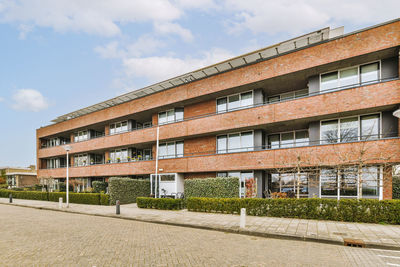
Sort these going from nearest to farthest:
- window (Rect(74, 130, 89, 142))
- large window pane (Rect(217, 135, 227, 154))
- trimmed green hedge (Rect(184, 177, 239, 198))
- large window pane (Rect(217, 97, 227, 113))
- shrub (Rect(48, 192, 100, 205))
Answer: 1. trimmed green hedge (Rect(184, 177, 239, 198))
2. large window pane (Rect(217, 135, 227, 154))
3. large window pane (Rect(217, 97, 227, 113))
4. shrub (Rect(48, 192, 100, 205))
5. window (Rect(74, 130, 89, 142))

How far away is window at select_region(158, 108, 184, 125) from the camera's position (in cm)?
2330

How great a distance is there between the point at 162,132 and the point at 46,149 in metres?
25.1

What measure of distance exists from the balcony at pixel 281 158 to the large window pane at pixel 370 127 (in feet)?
3.00

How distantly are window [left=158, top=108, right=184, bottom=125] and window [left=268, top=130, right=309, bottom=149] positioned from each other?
863 centimetres

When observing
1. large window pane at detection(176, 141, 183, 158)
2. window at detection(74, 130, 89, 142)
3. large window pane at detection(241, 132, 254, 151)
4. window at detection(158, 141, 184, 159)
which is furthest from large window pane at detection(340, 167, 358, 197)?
window at detection(74, 130, 89, 142)

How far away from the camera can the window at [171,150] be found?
896 inches

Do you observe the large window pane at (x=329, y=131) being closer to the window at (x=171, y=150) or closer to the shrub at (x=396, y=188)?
the shrub at (x=396, y=188)

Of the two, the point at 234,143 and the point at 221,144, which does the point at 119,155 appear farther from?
the point at 234,143

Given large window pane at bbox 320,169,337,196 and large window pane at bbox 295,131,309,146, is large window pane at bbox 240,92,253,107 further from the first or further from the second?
large window pane at bbox 320,169,337,196

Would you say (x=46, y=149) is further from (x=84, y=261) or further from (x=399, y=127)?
(x=399, y=127)

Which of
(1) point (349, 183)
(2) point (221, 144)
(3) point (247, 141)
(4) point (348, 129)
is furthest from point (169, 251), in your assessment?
(2) point (221, 144)

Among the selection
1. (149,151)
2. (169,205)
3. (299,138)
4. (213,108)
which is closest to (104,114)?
(149,151)

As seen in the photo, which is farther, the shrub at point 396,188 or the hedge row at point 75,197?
the hedge row at point 75,197


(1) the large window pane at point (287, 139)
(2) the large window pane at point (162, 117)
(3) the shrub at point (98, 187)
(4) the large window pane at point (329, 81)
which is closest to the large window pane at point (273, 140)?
(1) the large window pane at point (287, 139)
